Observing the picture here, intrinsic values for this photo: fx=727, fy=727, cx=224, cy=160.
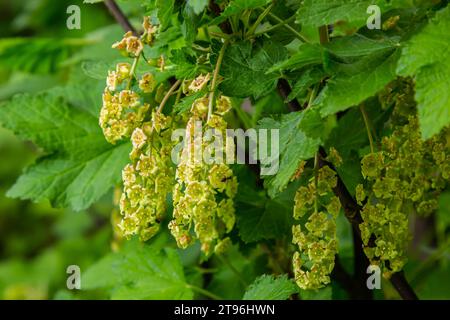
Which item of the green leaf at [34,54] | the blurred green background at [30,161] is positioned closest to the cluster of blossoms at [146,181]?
the blurred green background at [30,161]

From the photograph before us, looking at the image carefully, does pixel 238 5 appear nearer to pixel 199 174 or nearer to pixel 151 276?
pixel 199 174

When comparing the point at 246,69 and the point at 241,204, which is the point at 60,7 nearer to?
the point at 241,204

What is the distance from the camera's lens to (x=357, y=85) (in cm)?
91

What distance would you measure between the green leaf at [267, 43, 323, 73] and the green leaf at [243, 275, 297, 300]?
38cm

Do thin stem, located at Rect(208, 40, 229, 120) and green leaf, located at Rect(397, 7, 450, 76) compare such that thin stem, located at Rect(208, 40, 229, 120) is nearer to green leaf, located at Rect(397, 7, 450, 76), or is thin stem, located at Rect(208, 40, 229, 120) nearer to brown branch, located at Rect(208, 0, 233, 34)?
brown branch, located at Rect(208, 0, 233, 34)

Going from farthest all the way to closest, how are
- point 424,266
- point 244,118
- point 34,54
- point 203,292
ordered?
point 34,54
point 424,266
point 203,292
point 244,118

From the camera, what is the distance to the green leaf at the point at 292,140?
945 mm

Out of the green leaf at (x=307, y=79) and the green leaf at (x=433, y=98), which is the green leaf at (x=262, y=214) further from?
the green leaf at (x=433, y=98)

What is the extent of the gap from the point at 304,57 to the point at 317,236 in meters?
0.28

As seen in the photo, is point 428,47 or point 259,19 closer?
point 428,47

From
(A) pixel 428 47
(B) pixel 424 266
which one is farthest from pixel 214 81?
(B) pixel 424 266

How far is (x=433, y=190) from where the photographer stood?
1.25 metres

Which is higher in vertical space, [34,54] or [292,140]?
[34,54]

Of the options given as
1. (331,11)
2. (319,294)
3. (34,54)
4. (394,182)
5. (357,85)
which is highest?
(34,54)
